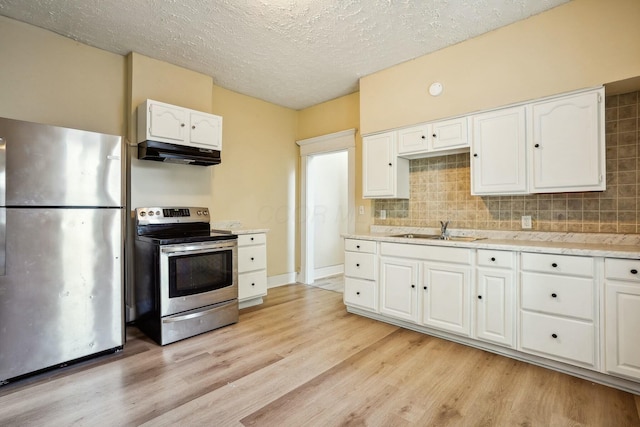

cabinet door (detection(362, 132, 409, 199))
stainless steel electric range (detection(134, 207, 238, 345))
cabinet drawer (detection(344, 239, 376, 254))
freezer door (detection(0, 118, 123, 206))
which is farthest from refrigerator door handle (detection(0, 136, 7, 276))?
cabinet door (detection(362, 132, 409, 199))

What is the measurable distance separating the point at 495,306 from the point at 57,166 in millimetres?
3388

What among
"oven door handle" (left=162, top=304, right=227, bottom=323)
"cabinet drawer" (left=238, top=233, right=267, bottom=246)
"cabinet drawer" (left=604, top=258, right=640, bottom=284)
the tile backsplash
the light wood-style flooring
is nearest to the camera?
the light wood-style flooring

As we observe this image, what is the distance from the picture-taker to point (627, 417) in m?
1.73

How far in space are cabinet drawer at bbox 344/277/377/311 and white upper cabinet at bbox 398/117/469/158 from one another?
4.69 feet

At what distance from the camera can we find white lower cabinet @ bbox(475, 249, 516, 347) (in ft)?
7.77

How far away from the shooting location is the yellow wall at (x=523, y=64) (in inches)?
87.2

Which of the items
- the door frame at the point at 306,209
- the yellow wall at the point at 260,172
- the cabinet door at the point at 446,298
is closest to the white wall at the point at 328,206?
the door frame at the point at 306,209

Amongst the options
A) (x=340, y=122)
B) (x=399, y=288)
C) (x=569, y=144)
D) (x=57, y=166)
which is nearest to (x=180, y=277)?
(x=57, y=166)

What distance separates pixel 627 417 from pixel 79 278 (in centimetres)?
357

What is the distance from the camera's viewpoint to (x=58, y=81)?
287 centimetres

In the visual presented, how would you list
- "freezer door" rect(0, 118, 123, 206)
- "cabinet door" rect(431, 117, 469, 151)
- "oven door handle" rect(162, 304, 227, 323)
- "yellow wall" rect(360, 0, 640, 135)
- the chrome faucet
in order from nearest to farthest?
1. "freezer door" rect(0, 118, 123, 206)
2. "yellow wall" rect(360, 0, 640, 135)
3. "oven door handle" rect(162, 304, 227, 323)
4. "cabinet door" rect(431, 117, 469, 151)
5. the chrome faucet

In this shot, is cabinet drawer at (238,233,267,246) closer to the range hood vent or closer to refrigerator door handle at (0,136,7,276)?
the range hood vent

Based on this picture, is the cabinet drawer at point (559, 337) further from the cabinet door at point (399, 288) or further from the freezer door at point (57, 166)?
the freezer door at point (57, 166)

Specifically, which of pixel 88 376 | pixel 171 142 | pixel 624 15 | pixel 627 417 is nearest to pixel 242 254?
pixel 171 142
